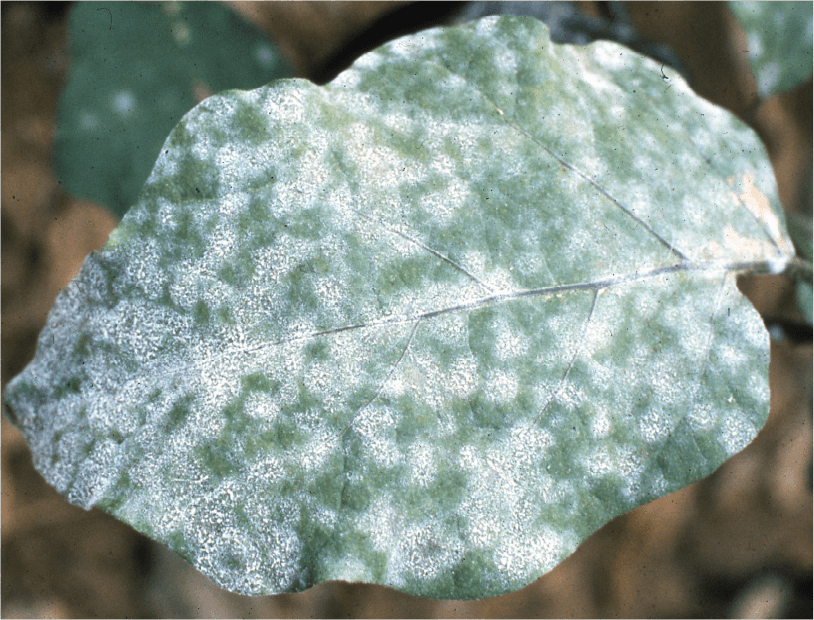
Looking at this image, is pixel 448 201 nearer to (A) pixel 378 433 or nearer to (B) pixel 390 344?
(B) pixel 390 344

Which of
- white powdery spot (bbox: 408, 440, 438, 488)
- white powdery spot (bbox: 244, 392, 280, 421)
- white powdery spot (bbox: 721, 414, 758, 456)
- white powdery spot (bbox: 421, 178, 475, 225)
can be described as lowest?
white powdery spot (bbox: 721, 414, 758, 456)

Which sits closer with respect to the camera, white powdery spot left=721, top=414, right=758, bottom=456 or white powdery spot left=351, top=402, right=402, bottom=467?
white powdery spot left=351, top=402, right=402, bottom=467

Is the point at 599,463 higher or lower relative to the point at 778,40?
lower

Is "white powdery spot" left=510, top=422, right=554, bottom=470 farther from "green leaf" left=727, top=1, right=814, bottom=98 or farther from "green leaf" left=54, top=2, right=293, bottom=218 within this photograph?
"green leaf" left=727, top=1, right=814, bottom=98

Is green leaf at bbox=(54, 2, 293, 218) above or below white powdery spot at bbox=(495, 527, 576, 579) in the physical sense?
above

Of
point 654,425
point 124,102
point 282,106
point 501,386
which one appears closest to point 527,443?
point 501,386

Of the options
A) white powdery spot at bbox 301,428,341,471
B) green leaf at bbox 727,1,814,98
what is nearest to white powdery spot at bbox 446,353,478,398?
white powdery spot at bbox 301,428,341,471

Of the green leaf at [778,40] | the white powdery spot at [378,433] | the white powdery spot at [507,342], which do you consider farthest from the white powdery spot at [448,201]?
the green leaf at [778,40]
